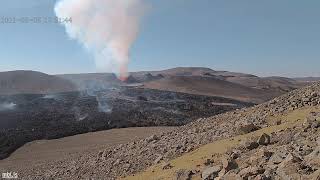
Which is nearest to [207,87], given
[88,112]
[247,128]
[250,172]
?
[88,112]

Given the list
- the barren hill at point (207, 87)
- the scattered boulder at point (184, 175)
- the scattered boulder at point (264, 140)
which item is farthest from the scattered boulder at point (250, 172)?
the barren hill at point (207, 87)

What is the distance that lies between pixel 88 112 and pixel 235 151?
41.8 m

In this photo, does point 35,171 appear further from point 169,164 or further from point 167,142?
point 169,164

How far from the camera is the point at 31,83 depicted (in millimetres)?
103312

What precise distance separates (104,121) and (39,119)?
8.75 m

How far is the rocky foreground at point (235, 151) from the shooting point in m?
10.6

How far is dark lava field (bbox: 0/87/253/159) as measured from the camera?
42156mm

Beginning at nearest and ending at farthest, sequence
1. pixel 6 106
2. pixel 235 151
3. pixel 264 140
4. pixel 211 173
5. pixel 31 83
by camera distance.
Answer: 1. pixel 211 173
2. pixel 235 151
3. pixel 264 140
4. pixel 6 106
5. pixel 31 83

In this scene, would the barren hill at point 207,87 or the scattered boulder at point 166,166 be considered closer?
the scattered boulder at point 166,166

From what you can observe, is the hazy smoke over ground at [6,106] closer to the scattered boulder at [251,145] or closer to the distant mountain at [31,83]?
the distant mountain at [31,83]

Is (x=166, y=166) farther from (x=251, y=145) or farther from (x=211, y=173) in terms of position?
(x=211, y=173)

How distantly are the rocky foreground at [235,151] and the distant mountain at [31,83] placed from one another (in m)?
72.1

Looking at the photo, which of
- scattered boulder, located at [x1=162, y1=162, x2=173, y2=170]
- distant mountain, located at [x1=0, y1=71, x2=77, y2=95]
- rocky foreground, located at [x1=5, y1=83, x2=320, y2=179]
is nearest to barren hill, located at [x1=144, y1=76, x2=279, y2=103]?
distant mountain, located at [x1=0, y1=71, x2=77, y2=95]

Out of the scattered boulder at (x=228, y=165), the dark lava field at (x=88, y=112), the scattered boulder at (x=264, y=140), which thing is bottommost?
the dark lava field at (x=88, y=112)
